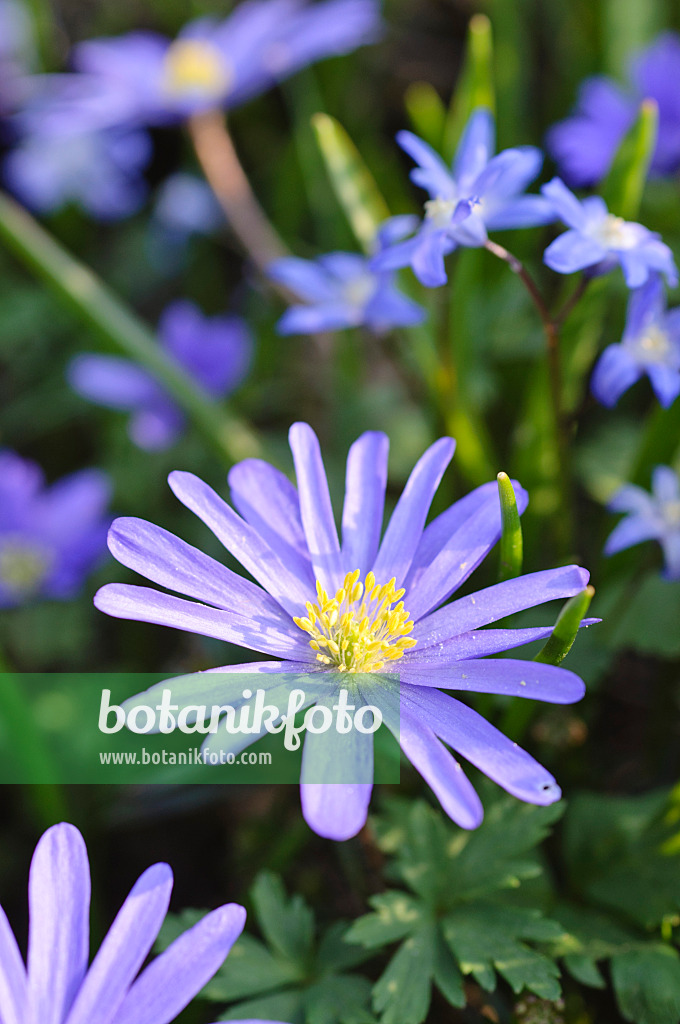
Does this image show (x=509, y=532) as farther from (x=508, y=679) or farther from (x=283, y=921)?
(x=283, y=921)

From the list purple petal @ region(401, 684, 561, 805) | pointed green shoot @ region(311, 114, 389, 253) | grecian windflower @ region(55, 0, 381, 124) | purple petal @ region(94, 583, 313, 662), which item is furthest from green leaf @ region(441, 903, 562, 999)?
grecian windflower @ region(55, 0, 381, 124)

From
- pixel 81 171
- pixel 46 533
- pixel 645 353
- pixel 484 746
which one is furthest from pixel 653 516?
pixel 81 171

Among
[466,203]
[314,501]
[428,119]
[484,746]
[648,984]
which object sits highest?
[428,119]

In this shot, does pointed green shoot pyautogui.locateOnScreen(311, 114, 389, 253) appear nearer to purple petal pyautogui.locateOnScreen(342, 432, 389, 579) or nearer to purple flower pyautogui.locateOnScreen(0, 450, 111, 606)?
purple petal pyautogui.locateOnScreen(342, 432, 389, 579)

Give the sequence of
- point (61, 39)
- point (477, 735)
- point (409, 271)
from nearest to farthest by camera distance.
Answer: point (477, 735) < point (409, 271) < point (61, 39)

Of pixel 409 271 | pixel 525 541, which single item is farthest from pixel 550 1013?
pixel 409 271

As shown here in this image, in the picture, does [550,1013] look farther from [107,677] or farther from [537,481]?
[107,677]
